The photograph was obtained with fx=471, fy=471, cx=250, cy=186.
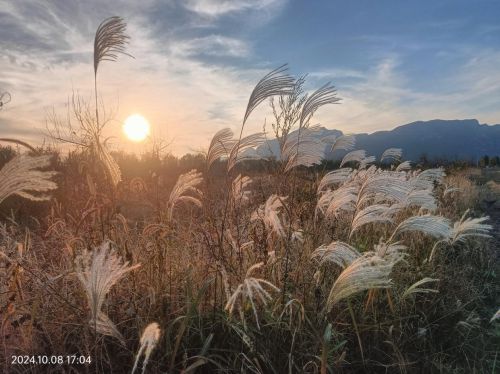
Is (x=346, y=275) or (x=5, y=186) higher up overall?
(x=5, y=186)

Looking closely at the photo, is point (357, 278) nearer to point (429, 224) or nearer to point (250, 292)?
point (250, 292)

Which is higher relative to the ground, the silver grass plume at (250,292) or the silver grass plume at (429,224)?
the silver grass plume at (429,224)

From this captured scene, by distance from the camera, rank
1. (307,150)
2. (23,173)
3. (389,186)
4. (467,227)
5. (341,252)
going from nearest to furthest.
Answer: (23,173), (341,252), (389,186), (307,150), (467,227)

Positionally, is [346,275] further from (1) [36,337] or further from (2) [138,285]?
(1) [36,337]

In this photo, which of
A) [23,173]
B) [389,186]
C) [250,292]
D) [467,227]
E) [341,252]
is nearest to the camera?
[23,173]

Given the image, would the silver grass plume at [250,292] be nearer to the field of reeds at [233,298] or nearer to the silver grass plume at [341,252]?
the field of reeds at [233,298]

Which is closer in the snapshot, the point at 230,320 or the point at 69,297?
the point at 230,320

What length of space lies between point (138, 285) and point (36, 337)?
2.14 ft

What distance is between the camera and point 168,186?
11078 millimetres

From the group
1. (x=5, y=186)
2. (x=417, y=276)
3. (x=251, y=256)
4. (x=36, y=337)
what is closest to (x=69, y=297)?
(x=36, y=337)

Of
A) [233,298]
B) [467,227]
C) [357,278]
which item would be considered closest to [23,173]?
[233,298]

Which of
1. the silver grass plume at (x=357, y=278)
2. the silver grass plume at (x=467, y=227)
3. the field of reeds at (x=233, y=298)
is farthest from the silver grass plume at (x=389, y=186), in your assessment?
the silver grass plume at (x=357, y=278)

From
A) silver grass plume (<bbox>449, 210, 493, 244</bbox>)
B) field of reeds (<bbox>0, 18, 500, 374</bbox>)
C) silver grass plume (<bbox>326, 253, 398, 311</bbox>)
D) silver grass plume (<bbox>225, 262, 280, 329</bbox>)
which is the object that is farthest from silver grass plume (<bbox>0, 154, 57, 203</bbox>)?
silver grass plume (<bbox>449, 210, 493, 244</bbox>)

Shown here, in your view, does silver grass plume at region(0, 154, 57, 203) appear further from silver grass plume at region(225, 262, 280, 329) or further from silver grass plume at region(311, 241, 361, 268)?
silver grass plume at region(311, 241, 361, 268)
